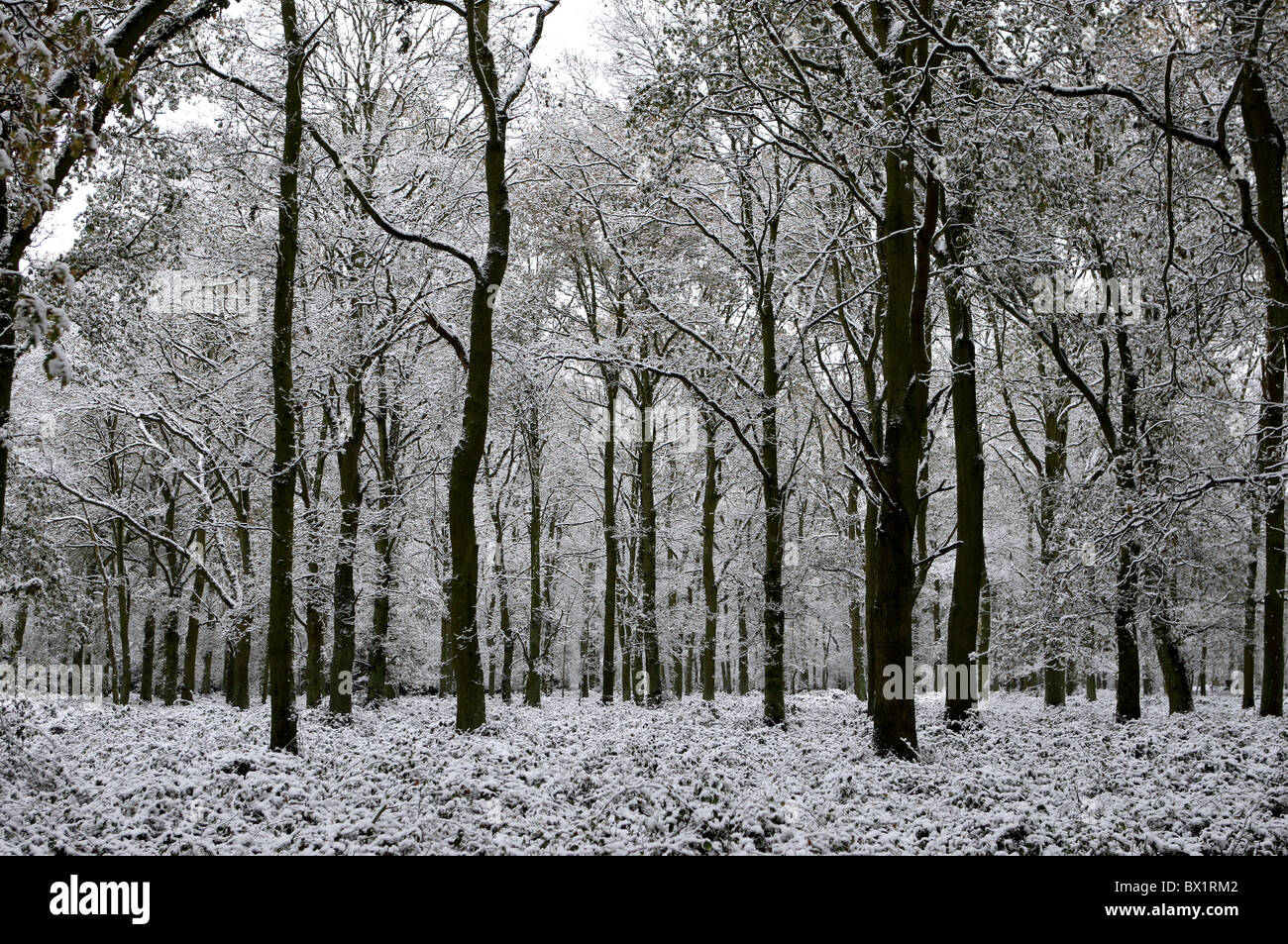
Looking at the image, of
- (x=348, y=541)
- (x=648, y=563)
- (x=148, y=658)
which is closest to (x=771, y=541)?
(x=648, y=563)

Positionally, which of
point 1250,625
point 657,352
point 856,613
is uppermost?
point 657,352

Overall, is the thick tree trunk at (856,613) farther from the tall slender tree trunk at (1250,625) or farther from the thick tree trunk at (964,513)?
the thick tree trunk at (964,513)

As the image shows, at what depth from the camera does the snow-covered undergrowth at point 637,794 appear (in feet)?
18.9

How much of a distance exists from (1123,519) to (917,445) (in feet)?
8.29

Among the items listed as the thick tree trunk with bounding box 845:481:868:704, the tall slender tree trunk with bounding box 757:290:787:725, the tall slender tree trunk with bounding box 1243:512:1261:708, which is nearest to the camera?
the tall slender tree trunk with bounding box 757:290:787:725

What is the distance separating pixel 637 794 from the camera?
6824 millimetres

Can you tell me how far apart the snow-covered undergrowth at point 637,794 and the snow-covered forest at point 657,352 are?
0.07 metres

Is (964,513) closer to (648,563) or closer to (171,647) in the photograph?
(648,563)

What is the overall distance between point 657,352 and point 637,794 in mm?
15273

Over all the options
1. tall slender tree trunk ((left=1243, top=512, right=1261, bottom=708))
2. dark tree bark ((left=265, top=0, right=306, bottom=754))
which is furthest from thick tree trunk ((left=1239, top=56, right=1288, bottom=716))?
dark tree bark ((left=265, top=0, right=306, bottom=754))

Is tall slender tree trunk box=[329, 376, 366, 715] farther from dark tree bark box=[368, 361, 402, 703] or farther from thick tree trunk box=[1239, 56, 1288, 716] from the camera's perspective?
thick tree trunk box=[1239, 56, 1288, 716]

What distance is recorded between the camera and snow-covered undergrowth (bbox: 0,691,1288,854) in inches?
227

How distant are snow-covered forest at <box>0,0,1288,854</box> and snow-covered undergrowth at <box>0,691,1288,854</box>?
0.22 ft
